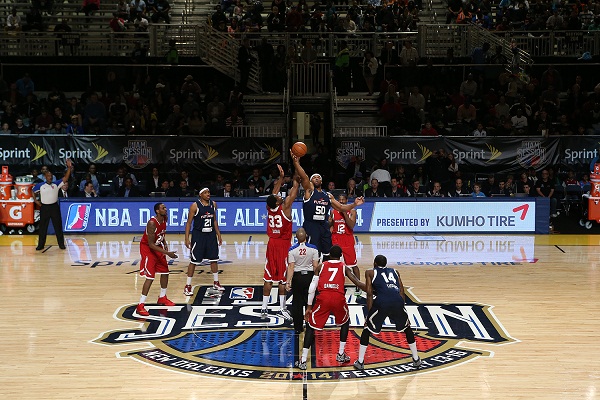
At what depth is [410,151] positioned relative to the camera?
25156 millimetres

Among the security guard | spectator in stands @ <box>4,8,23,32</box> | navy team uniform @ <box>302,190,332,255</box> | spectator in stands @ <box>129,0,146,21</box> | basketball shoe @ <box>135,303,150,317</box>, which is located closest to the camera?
the security guard

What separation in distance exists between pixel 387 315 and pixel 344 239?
395 cm

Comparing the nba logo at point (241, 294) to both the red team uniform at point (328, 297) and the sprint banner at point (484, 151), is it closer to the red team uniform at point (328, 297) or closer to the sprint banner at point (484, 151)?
the red team uniform at point (328, 297)

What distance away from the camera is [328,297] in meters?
12.0

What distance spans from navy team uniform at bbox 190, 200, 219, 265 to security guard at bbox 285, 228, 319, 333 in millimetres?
3275

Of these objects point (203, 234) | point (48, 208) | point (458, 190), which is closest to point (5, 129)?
point (48, 208)

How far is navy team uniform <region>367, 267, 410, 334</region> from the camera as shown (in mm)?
11742

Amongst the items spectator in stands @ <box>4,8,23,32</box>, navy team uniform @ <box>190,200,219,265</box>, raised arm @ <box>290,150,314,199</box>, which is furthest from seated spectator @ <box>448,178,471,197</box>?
spectator in stands @ <box>4,8,23,32</box>

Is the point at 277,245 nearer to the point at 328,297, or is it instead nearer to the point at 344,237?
the point at 344,237

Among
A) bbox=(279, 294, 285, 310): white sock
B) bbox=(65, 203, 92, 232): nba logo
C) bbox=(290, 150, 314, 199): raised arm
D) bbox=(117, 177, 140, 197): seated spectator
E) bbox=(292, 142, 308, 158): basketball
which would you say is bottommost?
bbox=(279, 294, 285, 310): white sock

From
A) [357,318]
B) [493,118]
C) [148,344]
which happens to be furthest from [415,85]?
[148,344]

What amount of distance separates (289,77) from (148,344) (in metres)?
16.6

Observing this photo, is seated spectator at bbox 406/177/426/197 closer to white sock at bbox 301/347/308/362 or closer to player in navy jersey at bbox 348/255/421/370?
player in navy jersey at bbox 348/255/421/370

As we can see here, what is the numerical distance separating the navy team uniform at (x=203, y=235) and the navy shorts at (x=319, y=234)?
1962 millimetres
